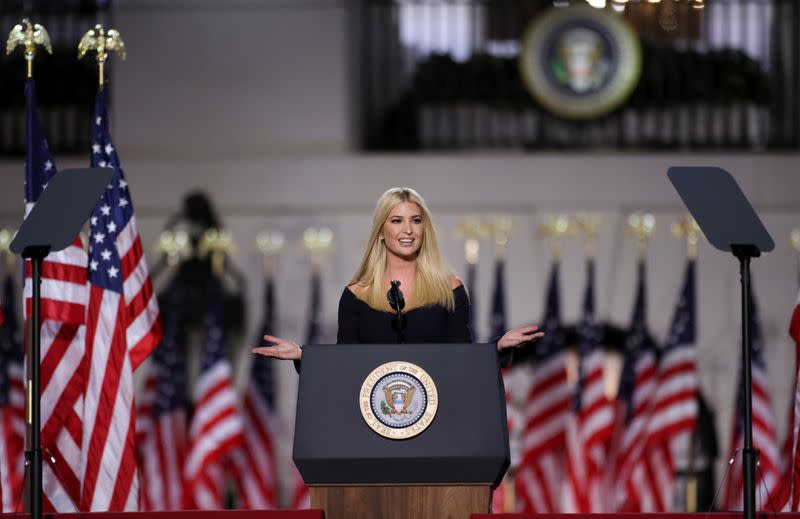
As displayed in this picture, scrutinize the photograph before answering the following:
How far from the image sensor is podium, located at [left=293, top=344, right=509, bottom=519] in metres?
4.44

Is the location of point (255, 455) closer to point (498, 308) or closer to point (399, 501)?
point (498, 308)

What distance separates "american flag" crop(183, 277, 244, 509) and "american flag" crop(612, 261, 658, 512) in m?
2.68

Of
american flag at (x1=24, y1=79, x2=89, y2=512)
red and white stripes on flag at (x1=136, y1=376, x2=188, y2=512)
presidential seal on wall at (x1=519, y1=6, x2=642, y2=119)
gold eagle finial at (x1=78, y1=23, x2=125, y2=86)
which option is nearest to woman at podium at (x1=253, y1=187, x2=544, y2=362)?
american flag at (x1=24, y1=79, x2=89, y2=512)

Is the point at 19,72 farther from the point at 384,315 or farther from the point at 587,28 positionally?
the point at 384,315

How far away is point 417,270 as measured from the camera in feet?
16.6

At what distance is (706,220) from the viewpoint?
4832 mm

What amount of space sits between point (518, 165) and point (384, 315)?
23.0 ft

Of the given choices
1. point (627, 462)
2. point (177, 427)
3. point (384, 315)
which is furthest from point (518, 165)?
point (384, 315)

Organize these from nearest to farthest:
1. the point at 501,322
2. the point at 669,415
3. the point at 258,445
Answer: the point at 669,415
the point at 258,445
the point at 501,322

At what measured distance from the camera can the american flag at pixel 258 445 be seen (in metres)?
10.8

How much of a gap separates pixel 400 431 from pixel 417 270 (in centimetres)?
77

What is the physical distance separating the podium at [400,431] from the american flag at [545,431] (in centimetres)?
606

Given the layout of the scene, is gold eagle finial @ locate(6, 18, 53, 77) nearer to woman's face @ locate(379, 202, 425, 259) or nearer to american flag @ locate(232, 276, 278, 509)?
woman's face @ locate(379, 202, 425, 259)

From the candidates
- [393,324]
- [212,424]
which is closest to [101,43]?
[393,324]
